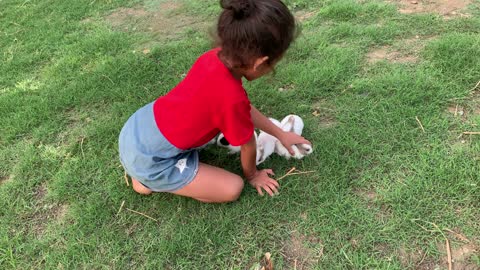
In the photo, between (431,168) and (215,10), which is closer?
(431,168)

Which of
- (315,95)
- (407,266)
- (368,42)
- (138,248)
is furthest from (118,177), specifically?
(368,42)

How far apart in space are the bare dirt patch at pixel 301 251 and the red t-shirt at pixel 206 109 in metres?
0.49

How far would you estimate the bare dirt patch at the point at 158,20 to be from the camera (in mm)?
3709

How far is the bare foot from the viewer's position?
2.22m

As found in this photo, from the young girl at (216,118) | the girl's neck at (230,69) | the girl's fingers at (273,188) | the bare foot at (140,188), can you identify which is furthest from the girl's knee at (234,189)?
the girl's neck at (230,69)

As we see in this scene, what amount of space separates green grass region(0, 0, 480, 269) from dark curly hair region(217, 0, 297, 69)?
2.43ft

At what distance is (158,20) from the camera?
3.89m

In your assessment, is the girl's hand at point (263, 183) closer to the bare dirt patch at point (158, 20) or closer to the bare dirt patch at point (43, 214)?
the bare dirt patch at point (43, 214)

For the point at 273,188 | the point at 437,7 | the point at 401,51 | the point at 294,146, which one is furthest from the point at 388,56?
the point at 273,188

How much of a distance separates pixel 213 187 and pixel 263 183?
0.25 meters

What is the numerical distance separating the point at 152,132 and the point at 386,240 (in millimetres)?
1143

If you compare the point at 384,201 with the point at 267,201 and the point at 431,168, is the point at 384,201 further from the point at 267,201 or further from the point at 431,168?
the point at 267,201

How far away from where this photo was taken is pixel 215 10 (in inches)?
152

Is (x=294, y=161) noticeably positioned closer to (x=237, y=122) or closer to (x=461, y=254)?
(x=237, y=122)
